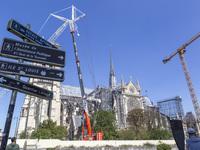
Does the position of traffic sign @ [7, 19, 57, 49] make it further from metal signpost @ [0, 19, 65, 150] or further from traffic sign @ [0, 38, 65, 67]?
traffic sign @ [0, 38, 65, 67]

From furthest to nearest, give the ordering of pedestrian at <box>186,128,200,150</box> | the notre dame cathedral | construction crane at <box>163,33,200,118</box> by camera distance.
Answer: construction crane at <box>163,33,200,118</box>, the notre dame cathedral, pedestrian at <box>186,128,200,150</box>

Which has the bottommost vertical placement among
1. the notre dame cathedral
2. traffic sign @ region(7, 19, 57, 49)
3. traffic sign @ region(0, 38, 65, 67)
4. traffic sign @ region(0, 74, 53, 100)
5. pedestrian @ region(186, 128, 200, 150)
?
pedestrian @ region(186, 128, 200, 150)

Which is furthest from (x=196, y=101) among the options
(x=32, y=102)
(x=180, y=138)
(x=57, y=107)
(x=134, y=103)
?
(x=180, y=138)

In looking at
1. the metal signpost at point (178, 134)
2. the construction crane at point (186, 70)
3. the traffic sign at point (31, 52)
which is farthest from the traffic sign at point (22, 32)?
the construction crane at point (186, 70)

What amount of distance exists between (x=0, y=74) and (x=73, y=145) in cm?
1771

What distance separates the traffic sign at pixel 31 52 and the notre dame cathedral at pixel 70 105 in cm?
3553

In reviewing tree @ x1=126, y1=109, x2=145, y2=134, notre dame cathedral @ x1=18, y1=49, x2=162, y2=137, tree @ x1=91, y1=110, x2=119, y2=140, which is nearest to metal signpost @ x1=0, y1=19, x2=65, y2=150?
tree @ x1=91, y1=110, x2=119, y2=140

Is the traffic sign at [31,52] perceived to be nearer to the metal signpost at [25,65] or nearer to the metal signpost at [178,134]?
the metal signpost at [25,65]

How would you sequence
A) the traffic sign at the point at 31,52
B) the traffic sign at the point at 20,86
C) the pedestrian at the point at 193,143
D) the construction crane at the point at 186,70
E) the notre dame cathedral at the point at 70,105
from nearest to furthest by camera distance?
the pedestrian at the point at 193,143, the traffic sign at the point at 20,86, the traffic sign at the point at 31,52, the notre dame cathedral at the point at 70,105, the construction crane at the point at 186,70

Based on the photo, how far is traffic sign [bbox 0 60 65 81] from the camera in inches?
202

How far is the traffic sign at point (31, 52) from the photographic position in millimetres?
5414

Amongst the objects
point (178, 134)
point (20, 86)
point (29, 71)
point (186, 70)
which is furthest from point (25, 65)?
point (186, 70)

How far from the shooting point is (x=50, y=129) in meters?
32.3

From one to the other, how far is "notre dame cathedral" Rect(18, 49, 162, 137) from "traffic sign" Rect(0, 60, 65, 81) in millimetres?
35699
